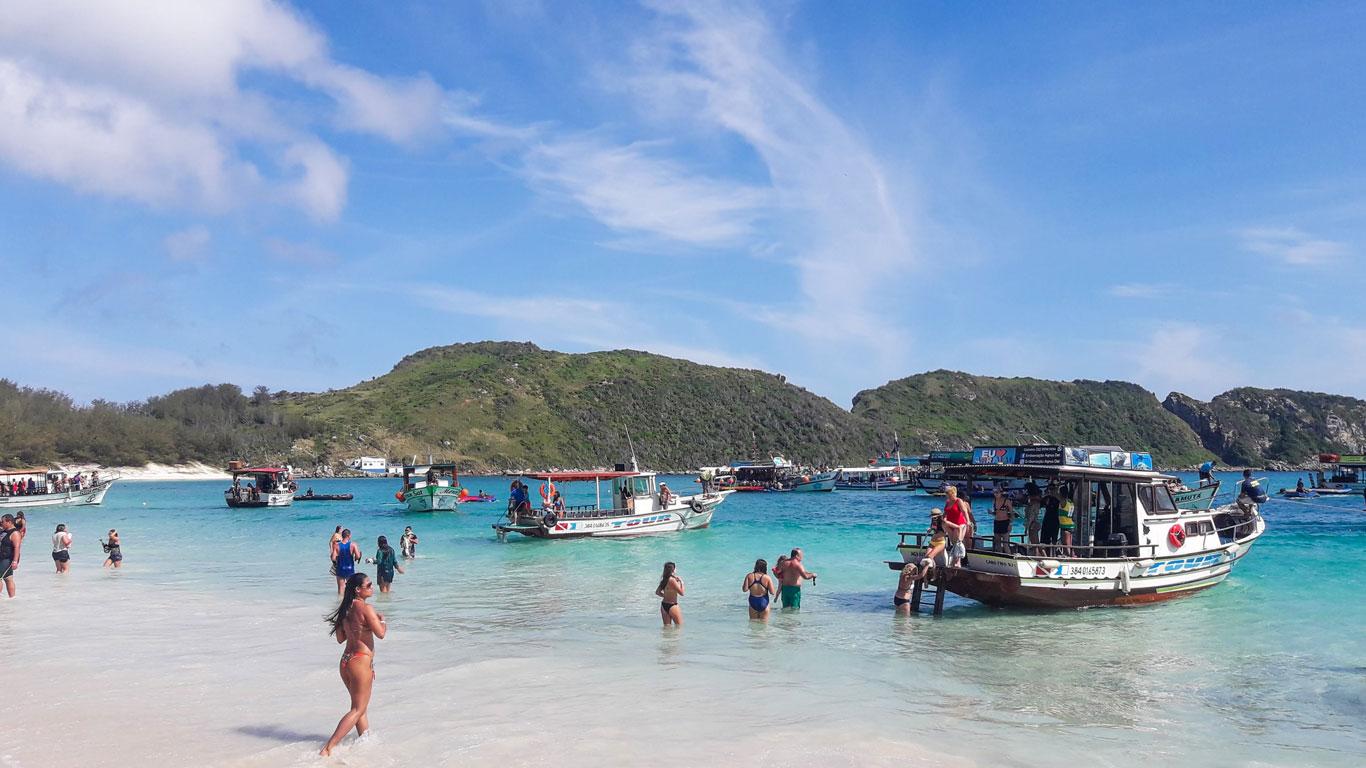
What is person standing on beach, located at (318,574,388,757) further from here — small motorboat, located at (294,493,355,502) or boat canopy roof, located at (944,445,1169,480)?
small motorboat, located at (294,493,355,502)

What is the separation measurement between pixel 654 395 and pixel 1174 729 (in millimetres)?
159880

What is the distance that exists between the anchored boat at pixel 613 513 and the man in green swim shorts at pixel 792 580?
1826 centimetres

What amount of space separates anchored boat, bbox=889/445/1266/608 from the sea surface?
1.76 ft

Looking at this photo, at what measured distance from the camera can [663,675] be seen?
13.7m

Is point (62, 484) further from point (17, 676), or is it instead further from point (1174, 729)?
point (1174, 729)

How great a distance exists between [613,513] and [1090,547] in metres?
22.5

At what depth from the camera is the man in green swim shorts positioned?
63.1 ft

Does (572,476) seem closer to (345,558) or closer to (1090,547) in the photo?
(345,558)

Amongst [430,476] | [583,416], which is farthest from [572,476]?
[583,416]

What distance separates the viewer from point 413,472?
64500 millimetres

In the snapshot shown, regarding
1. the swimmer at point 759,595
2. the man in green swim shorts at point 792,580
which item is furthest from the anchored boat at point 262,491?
the swimmer at point 759,595

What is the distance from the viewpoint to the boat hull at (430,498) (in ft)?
197

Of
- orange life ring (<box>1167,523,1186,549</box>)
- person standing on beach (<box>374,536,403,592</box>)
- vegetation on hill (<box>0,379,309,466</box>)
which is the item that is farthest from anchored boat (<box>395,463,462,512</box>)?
vegetation on hill (<box>0,379,309,466</box>)

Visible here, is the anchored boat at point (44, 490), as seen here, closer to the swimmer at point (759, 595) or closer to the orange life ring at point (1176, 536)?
the swimmer at point (759, 595)
